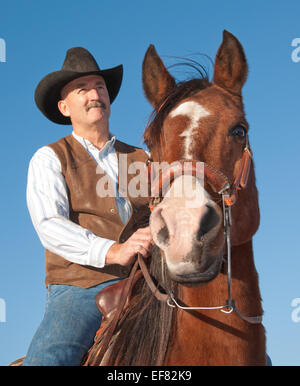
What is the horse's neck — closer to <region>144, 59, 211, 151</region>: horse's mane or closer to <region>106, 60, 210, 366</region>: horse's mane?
<region>106, 60, 210, 366</region>: horse's mane

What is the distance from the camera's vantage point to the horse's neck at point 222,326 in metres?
3.39

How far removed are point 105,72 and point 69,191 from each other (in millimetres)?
1752

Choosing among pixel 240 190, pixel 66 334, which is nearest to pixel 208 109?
pixel 240 190

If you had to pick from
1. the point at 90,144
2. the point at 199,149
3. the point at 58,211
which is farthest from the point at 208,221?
the point at 90,144

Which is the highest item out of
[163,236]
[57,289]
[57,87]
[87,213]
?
[57,87]

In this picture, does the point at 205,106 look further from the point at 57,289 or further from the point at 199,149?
the point at 57,289

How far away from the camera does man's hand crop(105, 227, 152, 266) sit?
3900 mm

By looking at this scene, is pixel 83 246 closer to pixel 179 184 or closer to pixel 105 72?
pixel 179 184

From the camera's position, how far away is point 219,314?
11.4 ft

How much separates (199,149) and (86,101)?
7.58ft

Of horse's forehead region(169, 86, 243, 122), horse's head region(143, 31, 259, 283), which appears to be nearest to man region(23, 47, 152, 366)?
horse's head region(143, 31, 259, 283)

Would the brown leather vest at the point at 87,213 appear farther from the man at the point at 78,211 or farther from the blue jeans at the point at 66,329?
the blue jeans at the point at 66,329

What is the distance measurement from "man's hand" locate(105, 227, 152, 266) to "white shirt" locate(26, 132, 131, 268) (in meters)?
0.12

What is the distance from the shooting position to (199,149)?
11.3 feet
